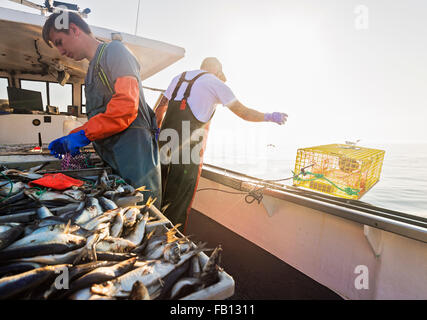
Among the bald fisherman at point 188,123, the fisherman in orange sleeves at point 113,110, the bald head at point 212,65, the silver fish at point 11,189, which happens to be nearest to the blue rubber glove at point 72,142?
the fisherman in orange sleeves at point 113,110

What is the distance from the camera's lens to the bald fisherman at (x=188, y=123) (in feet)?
8.75

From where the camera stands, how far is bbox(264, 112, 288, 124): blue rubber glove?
2.53m

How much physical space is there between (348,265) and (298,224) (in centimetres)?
68

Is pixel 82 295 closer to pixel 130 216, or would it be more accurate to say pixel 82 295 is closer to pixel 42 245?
pixel 42 245

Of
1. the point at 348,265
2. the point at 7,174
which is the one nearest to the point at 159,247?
the point at 7,174

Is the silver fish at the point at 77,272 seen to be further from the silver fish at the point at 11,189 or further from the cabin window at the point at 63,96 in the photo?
the cabin window at the point at 63,96

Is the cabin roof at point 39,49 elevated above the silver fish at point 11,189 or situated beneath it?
elevated above

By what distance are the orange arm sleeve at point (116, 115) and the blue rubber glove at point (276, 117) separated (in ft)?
5.12

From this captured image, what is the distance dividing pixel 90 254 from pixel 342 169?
2.97 m

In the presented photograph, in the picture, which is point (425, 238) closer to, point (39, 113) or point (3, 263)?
point (3, 263)

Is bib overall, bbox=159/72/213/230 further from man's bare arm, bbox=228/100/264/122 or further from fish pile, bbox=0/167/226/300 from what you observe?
fish pile, bbox=0/167/226/300

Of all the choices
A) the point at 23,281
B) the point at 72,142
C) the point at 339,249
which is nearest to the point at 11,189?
the point at 72,142

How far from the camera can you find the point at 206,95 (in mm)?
2695

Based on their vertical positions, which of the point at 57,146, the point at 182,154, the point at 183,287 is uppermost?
the point at 57,146
